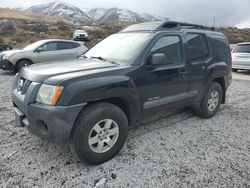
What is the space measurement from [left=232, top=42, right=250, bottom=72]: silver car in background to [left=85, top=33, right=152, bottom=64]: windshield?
936 cm

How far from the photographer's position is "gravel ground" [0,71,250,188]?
2.67 meters

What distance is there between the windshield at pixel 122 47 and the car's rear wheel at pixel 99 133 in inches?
34.2

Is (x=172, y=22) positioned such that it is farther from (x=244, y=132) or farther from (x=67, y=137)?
(x=67, y=137)

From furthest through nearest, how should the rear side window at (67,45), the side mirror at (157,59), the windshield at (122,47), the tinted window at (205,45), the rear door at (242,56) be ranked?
1. the rear door at (242,56)
2. the rear side window at (67,45)
3. the tinted window at (205,45)
4. the windshield at (122,47)
5. the side mirror at (157,59)

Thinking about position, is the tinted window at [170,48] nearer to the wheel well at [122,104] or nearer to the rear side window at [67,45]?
the wheel well at [122,104]

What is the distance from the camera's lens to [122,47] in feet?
12.2

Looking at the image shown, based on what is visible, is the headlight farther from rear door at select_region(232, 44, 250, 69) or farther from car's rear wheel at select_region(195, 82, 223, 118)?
rear door at select_region(232, 44, 250, 69)

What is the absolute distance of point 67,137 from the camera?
8.69 ft

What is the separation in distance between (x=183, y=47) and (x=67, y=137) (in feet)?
8.30

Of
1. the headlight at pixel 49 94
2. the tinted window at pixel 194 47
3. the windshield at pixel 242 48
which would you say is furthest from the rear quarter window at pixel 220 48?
the windshield at pixel 242 48

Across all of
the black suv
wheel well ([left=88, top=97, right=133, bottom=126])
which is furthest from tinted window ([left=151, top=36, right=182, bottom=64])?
wheel well ([left=88, top=97, right=133, bottom=126])

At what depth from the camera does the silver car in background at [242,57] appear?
1123 centimetres

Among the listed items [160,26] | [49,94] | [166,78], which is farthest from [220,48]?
[49,94]

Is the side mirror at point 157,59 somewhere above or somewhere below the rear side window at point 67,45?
above
